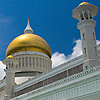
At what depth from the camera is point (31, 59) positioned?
35406 mm

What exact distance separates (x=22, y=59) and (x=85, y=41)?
19.2 meters

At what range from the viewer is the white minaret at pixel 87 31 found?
17.5m

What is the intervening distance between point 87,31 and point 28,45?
61.9 ft

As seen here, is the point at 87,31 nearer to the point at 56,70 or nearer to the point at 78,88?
the point at 78,88

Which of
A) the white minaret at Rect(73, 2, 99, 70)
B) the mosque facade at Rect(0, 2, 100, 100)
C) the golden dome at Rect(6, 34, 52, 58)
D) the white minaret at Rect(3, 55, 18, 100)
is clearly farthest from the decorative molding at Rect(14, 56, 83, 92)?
the golden dome at Rect(6, 34, 52, 58)

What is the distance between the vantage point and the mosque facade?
15023 millimetres

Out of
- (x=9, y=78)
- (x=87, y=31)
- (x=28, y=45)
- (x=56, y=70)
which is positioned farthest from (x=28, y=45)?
(x=87, y=31)

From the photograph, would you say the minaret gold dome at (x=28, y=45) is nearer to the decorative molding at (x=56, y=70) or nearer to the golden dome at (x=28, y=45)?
the golden dome at (x=28, y=45)

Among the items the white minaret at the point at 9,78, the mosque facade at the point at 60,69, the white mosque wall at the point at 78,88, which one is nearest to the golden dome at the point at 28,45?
the mosque facade at the point at 60,69

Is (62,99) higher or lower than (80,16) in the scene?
lower

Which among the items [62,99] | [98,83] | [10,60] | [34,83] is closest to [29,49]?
[10,60]

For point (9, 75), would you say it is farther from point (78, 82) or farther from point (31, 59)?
point (78, 82)

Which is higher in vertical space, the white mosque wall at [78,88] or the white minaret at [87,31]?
the white minaret at [87,31]

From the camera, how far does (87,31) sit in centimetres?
1845
